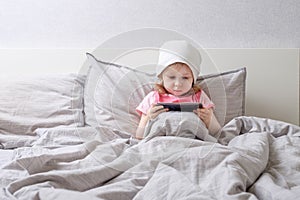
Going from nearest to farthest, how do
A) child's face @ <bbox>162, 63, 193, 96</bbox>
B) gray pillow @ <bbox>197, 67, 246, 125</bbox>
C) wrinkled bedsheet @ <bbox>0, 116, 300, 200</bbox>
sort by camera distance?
wrinkled bedsheet @ <bbox>0, 116, 300, 200</bbox> → child's face @ <bbox>162, 63, 193, 96</bbox> → gray pillow @ <bbox>197, 67, 246, 125</bbox>

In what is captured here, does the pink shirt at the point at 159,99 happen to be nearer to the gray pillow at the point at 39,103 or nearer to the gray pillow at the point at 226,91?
the gray pillow at the point at 226,91

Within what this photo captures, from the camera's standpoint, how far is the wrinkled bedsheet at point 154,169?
1.04 m

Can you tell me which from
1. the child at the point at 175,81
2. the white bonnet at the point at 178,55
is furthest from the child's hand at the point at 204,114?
the white bonnet at the point at 178,55

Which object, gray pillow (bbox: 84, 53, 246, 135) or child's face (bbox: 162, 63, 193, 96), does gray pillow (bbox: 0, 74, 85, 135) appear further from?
child's face (bbox: 162, 63, 193, 96)

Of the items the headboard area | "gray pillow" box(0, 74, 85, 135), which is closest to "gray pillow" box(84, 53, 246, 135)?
"gray pillow" box(0, 74, 85, 135)

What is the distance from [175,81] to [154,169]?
0.33 meters

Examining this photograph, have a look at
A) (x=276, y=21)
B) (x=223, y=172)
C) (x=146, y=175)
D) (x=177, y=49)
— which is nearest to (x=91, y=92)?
(x=177, y=49)

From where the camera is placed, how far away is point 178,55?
1.38m

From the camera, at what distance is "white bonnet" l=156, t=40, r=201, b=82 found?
1.39 meters

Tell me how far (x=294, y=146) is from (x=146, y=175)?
574mm

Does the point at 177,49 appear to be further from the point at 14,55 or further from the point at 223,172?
the point at 14,55

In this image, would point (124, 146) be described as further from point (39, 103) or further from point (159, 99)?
point (39, 103)

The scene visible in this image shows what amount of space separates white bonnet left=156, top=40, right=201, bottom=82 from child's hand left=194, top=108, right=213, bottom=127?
113 mm

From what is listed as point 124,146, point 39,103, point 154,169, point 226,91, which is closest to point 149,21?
point 226,91
